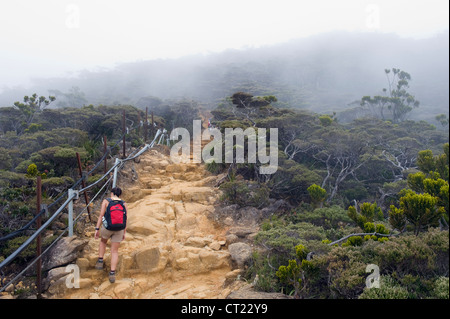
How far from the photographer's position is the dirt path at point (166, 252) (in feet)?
13.2

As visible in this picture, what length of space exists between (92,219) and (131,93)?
37.3 m

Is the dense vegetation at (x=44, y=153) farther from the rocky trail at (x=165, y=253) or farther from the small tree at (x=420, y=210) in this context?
the small tree at (x=420, y=210)

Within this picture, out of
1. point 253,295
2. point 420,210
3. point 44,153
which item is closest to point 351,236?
point 420,210

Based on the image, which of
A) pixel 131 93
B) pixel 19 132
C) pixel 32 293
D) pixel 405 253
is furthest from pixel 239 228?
pixel 131 93

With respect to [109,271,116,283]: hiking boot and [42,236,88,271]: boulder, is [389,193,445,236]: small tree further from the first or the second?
[42,236,88,271]: boulder

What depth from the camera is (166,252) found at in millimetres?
4805

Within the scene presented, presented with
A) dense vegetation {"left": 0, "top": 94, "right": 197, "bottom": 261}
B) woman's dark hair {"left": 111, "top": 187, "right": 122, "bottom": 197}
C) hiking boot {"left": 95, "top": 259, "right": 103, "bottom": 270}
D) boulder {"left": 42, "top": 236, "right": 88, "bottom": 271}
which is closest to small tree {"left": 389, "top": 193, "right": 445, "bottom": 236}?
woman's dark hair {"left": 111, "top": 187, "right": 122, "bottom": 197}

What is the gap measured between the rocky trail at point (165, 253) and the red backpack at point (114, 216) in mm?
708

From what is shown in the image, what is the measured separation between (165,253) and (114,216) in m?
1.25

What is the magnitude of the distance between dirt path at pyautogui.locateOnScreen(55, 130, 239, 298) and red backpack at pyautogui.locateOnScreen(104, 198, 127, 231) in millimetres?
708

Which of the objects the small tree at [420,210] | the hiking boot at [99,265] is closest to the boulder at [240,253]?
the hiking boot at [99,265]

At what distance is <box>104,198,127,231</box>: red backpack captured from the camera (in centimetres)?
407
